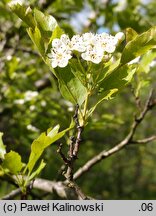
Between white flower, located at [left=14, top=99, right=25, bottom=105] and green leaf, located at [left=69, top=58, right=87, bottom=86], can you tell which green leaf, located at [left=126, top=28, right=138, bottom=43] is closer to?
green leaf, located at [left=69, top=58, right=87, bottom=86]

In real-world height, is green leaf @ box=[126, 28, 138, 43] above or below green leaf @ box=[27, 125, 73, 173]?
above

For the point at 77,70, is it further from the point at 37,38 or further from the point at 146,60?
the point at 146,60

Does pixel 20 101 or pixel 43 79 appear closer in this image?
pixel 20 101

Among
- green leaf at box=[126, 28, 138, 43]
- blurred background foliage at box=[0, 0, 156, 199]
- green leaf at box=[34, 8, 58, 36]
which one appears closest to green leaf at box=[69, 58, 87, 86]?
green leaf at box=[34, 8, 58, 36]

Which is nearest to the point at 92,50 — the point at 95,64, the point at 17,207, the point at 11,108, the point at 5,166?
the point at 95,64

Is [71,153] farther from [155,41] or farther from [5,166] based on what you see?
[155,41]

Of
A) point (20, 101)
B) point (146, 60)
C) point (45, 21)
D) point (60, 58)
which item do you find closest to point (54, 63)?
point (60, 58)
